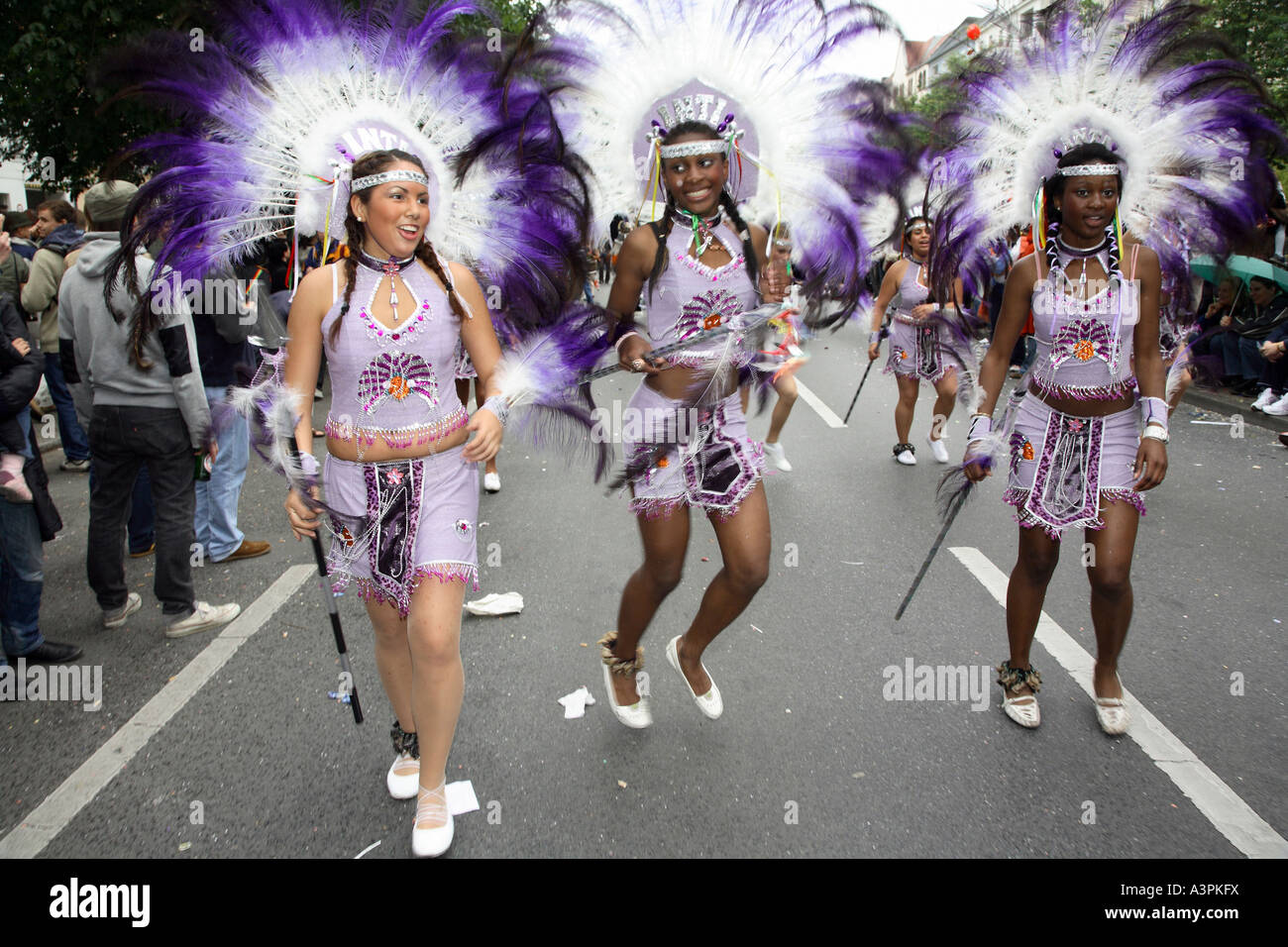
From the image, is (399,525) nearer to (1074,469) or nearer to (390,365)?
(390,365)

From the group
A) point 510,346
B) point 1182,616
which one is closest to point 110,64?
point 510,346

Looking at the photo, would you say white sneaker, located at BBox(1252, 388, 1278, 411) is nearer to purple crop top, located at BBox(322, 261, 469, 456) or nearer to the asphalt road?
the asphalt road

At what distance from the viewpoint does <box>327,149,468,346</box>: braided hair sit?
2.54m

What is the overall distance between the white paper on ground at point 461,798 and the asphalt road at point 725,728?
4 centimetres

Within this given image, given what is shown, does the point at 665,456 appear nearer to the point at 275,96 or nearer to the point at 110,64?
the point at 275,96

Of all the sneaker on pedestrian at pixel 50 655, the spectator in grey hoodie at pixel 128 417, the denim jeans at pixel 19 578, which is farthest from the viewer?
the spectator in grey hoodie at pixel 128 417

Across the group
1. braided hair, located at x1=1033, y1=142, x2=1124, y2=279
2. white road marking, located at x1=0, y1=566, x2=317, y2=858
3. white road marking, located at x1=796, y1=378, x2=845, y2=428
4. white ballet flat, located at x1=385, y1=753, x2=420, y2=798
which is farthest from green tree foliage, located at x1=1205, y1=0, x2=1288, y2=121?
white ballet flat, located at x1=385, y1=753, x2=420, y2=798

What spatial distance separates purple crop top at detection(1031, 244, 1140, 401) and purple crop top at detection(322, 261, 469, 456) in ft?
6.87

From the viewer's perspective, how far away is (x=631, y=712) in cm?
330

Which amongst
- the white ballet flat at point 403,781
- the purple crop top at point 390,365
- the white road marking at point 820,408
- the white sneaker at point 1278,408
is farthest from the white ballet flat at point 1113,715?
the white sneaker at point 1278,408

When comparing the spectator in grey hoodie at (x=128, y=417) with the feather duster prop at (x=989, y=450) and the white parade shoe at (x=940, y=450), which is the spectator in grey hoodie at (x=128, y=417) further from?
the white parade shoe at (x=940, y=450)

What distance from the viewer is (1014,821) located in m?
2.74

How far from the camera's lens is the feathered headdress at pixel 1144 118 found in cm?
319
